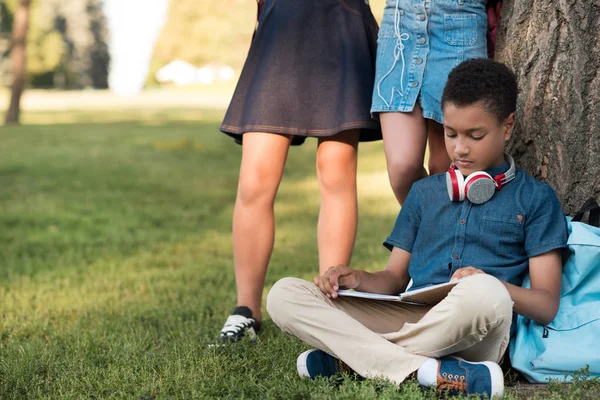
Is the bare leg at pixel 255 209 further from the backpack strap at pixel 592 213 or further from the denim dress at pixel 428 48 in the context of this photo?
the backpack strap at pixel 592 213

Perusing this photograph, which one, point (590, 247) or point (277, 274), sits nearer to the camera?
point (590, 247)

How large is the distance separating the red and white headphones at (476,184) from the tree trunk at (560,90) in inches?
18.1

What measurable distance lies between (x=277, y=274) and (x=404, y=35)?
2155 millimetres

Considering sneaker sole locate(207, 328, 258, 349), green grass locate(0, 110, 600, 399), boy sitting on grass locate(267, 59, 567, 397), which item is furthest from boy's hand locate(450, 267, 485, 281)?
sneaker sole locate(207, 328, 258, 349)

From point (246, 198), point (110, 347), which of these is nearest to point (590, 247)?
point (246, 198)

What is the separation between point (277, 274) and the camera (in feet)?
16.1

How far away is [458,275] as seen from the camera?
2.52 metres

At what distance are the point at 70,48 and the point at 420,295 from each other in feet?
226

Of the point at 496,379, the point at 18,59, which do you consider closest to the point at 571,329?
the point at 496,379

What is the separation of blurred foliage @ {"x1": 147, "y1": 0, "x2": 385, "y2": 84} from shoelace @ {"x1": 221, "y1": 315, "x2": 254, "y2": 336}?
44.7 m

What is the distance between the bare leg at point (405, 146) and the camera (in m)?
3.09

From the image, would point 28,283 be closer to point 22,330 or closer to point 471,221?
point 22,330

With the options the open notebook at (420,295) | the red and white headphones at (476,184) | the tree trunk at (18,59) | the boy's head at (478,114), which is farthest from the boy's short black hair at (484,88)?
the tree trunk at (18,59)

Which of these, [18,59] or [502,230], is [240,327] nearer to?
[502,230]
